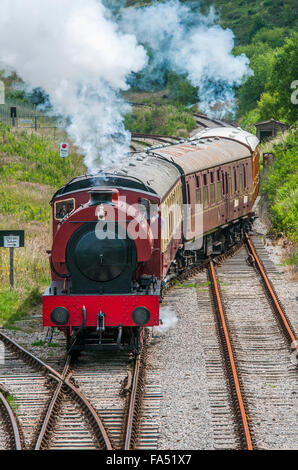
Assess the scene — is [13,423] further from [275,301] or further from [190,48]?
[190,48]

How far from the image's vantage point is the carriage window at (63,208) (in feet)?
38.8

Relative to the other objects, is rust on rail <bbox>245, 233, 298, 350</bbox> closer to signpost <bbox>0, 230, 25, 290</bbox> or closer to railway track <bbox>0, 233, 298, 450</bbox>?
railway track <bbox>0, 233, 298, 450</bbox>

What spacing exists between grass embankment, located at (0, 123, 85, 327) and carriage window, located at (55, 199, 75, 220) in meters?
3.18

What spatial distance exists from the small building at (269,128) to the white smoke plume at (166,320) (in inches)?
985

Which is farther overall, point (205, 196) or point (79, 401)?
point (205, 196)

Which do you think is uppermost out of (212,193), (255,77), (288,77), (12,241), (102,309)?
(255,77)

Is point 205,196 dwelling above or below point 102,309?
above

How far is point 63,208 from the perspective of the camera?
39.0ft

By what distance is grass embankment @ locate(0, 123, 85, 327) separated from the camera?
15.8 m

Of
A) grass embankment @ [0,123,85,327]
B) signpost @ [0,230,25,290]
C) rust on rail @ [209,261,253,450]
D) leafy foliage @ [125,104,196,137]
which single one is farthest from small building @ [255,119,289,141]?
signpost @ [0,230,25,290]

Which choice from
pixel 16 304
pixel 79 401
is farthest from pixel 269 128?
pixel 79 401

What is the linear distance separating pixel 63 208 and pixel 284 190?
14690 millimetres
